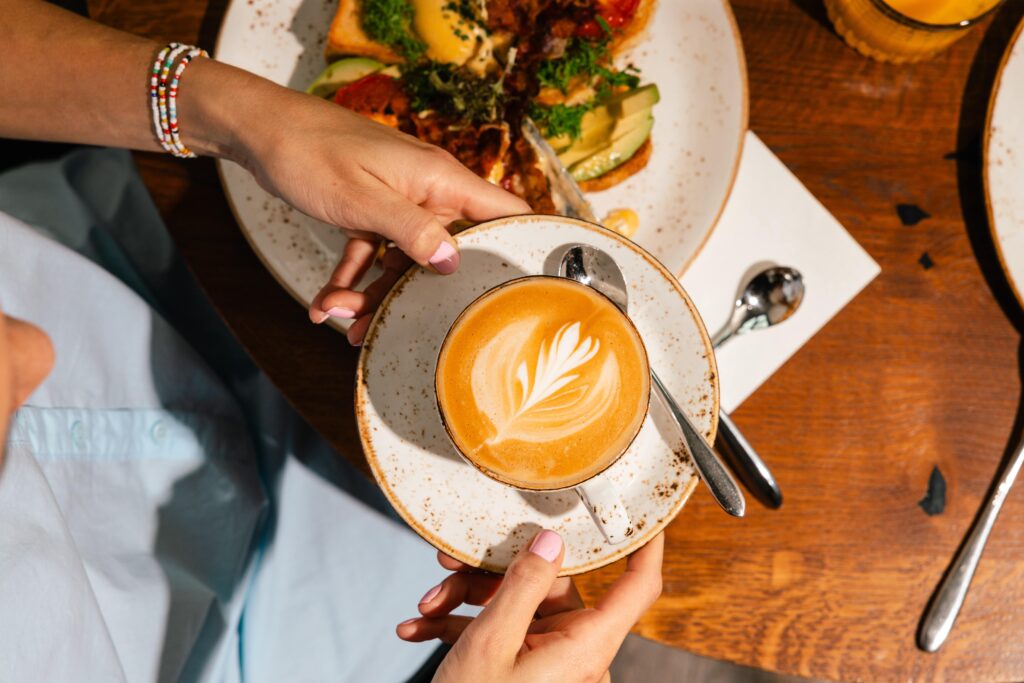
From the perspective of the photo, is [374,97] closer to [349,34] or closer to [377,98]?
[377,98]

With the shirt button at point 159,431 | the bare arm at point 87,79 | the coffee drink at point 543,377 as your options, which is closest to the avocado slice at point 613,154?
the coffee drink at point 543,377

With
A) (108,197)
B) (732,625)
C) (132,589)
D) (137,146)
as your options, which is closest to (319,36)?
(137,146)

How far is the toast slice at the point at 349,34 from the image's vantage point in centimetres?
140

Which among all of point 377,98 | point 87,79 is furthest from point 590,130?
point 87,79

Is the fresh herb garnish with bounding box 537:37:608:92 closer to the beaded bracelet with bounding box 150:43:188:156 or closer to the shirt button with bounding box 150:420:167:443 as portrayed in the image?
the beaded bracelet with bounding box 150:43:188:156

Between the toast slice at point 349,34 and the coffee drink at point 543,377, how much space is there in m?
0.68

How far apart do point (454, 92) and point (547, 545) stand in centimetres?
90

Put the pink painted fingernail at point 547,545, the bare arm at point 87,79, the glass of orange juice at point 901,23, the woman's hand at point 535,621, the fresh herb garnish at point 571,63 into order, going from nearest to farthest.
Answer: the woman's hand at point 535,621, the pink painted fingernail at point 547,545, the bare arm at point 87,79, the glass of orange juice at point 901,23, the fresh herb garnish at point 571,63

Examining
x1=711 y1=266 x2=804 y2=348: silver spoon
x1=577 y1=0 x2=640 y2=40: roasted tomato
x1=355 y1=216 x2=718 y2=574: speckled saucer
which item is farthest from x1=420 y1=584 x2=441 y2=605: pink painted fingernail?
x1=577 y1=0 x2=640 y2=40: roasted tomato

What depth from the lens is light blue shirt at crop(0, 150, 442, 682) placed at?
1100mm

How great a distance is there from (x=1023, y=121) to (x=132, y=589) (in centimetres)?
191

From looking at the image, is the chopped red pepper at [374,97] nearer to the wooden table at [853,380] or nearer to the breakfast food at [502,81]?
the breakfast food at [502,81]

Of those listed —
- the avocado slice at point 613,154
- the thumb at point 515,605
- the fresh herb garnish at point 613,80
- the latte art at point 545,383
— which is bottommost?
the thumb at point 515,605

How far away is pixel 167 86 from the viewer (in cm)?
121
